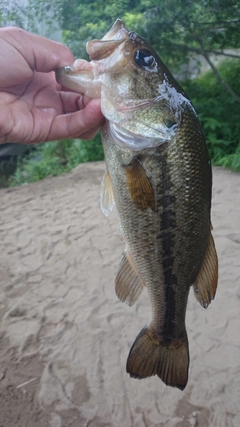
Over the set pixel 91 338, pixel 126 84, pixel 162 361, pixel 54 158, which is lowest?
pixel 54 158

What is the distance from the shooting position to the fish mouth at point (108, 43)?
139 cm

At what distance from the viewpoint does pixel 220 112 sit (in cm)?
795

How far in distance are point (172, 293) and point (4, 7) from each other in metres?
3.44

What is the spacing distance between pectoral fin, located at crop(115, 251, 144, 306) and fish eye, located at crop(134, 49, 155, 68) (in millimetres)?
697

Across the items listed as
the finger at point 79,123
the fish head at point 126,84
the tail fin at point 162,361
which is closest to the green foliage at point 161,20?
the finger at point 79,123

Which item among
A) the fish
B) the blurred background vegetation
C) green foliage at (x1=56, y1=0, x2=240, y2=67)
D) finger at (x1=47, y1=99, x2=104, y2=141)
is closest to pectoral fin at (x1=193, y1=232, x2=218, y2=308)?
the fish

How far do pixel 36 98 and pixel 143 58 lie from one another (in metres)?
0.59

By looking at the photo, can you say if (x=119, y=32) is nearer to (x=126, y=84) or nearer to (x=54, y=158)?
(x=126, y=84)

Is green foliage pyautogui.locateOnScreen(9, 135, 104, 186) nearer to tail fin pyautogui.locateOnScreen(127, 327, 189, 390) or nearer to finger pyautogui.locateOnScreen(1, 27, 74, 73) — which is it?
finger pyautogui.locateOnScreen(1, 27, 74, 73)

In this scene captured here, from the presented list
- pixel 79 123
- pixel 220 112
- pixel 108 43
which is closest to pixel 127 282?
pixel 79 123

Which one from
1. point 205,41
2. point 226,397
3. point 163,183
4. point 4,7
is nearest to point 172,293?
point 163,183

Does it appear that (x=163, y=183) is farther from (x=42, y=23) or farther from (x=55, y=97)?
(x=42, y=23)

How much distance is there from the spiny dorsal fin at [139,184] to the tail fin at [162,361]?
617mm

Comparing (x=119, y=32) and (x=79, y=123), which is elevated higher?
(x=119, y=32)
